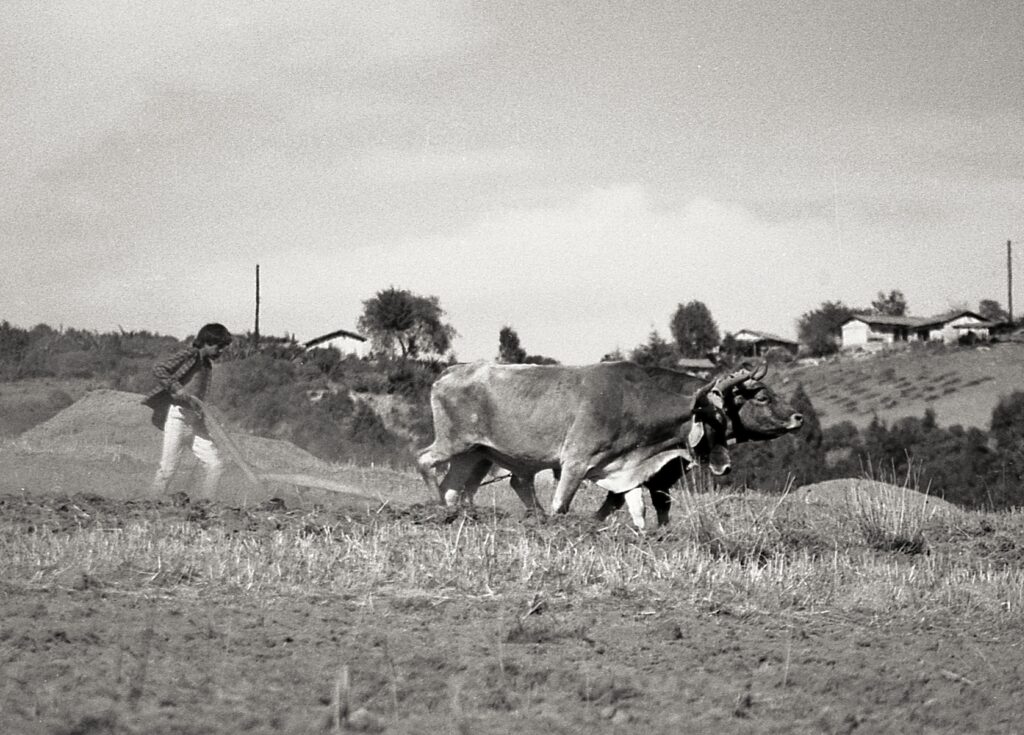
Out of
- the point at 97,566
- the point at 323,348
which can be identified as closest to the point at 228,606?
the point at 97,566

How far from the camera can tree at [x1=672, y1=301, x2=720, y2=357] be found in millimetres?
96812

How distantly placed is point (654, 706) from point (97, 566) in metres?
4.56

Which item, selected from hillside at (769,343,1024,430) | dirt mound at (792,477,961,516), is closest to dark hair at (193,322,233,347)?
dirt mound at (792,477,961,516)

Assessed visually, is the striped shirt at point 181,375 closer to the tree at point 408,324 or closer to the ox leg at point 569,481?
the ox leg at point 569,481

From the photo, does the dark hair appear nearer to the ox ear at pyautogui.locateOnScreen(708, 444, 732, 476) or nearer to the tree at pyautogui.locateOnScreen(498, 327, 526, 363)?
the ox ear at pyautogui.locateOnScreen(708, 444, 732, 476)

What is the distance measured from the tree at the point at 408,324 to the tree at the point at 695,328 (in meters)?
27.2

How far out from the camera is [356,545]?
10875 millimetres

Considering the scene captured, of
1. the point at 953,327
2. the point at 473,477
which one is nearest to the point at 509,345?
the point at 473,477

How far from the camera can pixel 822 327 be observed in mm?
109938

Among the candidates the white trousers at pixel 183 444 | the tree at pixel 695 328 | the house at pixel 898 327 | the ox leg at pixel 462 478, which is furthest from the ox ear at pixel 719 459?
the house at pixel 898 327

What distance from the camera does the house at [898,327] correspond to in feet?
347

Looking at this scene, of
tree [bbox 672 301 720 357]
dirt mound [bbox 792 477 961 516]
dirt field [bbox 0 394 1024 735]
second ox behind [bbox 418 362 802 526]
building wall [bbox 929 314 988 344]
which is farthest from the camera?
building wall [bbox 929 314 988 344]

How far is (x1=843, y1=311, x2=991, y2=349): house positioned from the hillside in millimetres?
24904

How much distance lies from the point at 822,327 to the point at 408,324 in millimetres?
46304
